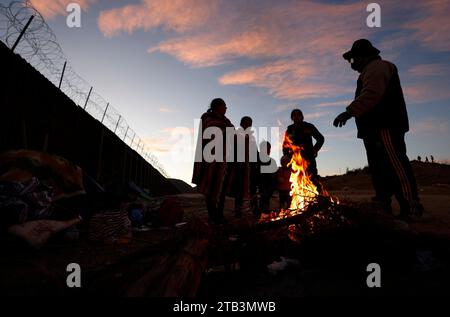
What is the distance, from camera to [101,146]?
11141 millimetres

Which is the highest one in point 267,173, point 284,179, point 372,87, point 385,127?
point 372,87

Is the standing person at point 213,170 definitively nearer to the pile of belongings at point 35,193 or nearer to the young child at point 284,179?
the pile of belongings at point 35,193

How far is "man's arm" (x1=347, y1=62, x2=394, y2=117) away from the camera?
13.9 feet

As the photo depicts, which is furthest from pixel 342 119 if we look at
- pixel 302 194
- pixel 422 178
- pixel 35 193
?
pixel 422 178

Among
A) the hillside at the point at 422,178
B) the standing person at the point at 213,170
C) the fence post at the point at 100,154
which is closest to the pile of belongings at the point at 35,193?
the standing person at the point at 213,170

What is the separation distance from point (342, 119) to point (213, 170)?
2371mm

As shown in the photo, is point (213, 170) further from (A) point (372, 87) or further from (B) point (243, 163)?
(A) point (372, 87)

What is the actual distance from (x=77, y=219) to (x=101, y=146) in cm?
748

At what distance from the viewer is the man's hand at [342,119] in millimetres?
4418

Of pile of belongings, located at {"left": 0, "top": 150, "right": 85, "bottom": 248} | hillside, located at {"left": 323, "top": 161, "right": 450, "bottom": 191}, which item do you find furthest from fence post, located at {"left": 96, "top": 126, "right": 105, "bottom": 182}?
hillside, located at {"left": 323, "top": 161, "right": 450, "bottom": 191}

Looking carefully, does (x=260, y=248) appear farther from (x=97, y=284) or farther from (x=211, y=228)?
(x=97, y=284)

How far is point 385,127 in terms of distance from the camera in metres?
4.24

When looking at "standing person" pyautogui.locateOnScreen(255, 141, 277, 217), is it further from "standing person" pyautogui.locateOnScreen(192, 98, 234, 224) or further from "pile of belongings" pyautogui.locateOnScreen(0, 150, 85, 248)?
"pile of belongings" pyautogui.locateOnScreen(0, 150, 85, 248)
